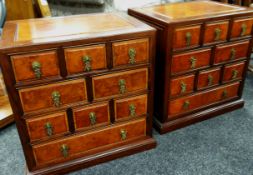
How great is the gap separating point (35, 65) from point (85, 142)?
0.54m

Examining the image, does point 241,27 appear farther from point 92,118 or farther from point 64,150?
point 64,150

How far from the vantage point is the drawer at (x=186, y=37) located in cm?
148

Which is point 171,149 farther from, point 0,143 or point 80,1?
point 80,1

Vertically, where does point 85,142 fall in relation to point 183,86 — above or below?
below

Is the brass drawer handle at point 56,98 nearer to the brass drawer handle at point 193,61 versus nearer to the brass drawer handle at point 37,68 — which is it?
the brass drawer handle at point 37,68

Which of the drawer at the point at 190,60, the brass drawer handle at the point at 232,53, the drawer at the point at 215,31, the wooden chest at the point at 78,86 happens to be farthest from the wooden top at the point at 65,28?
the brass drawer handle at the point at 232,53

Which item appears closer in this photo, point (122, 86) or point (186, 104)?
point (122, 86)

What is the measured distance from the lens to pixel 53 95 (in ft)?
4.09

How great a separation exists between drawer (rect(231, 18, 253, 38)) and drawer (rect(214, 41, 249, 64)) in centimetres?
7

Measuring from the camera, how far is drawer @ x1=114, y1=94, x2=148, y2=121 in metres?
1.43

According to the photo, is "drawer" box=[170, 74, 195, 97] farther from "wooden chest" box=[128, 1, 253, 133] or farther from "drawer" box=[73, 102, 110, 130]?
"drawer" box=[73, 102, 110, 130]

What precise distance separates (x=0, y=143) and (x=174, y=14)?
1.39 m

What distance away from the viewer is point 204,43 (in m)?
1.60

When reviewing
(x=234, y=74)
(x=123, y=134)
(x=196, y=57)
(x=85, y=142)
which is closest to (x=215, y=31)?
(x=196, y=57)
